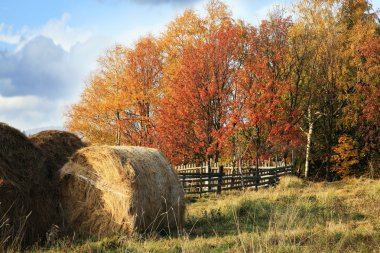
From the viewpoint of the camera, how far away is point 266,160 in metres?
22.7

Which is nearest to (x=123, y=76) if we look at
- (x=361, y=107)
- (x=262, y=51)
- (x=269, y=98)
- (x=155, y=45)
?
(x=155, y=45)

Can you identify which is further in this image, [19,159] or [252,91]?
[252,91]

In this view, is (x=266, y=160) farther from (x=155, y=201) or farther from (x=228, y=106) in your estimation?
(x=155, y=201)

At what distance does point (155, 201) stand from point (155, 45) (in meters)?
21.9

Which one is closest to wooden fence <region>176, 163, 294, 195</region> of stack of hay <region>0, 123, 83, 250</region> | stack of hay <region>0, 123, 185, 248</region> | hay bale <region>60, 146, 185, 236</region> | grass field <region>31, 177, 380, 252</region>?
grass field <region>31, 177, 380, 252</region>

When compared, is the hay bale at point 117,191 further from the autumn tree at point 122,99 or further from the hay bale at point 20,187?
the autumn tree at point 122,99

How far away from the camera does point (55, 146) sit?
8.73m

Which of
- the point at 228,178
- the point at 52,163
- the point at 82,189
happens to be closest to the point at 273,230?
the point at 82,189

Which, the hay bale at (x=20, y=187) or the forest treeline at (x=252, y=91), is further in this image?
the forest treeline at (x=252, y=91)

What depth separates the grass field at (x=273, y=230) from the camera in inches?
235

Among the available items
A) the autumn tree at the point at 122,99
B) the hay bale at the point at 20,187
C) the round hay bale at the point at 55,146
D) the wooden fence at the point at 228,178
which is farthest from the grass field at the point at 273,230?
the autumn tree at the point at 122,99

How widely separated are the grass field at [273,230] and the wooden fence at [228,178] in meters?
5.26

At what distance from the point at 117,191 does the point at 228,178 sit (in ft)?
34.6

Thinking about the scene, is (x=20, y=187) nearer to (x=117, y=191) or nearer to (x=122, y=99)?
(x=117, y=191)
